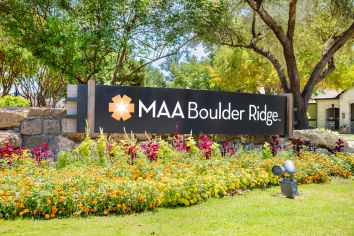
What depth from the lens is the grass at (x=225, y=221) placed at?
16.0 ft

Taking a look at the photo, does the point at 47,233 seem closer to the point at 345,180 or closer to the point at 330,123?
the point at 345,180

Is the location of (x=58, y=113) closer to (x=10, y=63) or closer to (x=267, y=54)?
(x=267, y=54)

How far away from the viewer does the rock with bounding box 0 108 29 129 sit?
8828mm

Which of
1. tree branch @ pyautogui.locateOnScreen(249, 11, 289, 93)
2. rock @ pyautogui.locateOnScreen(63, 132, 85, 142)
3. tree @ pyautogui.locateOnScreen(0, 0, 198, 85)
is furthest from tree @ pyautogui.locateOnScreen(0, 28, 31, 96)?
rock @ pyautogui.locateOnScreen(63, 132, 85, 142)

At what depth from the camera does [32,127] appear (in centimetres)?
905

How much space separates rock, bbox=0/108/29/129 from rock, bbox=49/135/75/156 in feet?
2.54

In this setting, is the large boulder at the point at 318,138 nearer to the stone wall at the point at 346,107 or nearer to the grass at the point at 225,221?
the grass at the point at 225,221

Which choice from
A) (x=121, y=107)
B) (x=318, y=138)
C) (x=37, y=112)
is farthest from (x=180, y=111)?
(x=318, y=138)

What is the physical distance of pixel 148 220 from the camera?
536 cm

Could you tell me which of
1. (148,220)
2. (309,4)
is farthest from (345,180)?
(309,4)

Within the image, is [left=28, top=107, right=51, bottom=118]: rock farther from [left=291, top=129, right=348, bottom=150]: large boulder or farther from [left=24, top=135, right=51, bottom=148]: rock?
[left=291, top=129, right=348, bottom=150]: large boulder

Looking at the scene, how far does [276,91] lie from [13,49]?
79.0ft

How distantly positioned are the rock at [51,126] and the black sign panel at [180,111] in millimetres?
530

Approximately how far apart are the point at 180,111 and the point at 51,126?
112 inches
